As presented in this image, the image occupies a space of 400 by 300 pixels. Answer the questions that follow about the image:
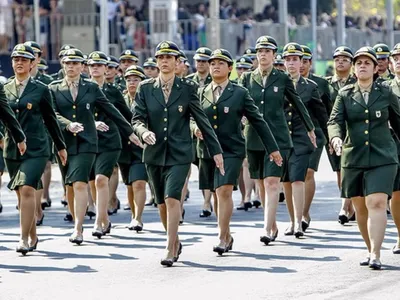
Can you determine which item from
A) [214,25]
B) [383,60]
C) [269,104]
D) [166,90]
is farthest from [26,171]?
[214,25]

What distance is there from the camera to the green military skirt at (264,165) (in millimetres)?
15461

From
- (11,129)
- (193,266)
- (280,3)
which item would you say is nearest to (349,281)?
(193,266)

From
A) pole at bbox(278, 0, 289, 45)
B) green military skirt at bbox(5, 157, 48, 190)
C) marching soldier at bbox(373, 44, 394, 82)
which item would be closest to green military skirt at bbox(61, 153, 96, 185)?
green military skirt at bbox(5, 157, 48, 190)

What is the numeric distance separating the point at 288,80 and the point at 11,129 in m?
3.31

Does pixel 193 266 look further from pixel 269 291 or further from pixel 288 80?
pixel 288 80

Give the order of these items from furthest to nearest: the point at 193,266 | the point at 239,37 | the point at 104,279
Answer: the point at 239,37 → the point at 193,266 → the point at 104,279

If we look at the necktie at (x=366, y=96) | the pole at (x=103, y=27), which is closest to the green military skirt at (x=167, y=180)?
the necktie at (x=366, y=96)

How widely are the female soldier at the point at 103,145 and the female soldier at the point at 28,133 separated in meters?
1.55

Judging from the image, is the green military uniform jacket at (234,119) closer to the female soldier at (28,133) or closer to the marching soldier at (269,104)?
the marching soldier at (269,104)

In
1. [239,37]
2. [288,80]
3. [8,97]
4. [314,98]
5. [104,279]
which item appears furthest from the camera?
[239,37]

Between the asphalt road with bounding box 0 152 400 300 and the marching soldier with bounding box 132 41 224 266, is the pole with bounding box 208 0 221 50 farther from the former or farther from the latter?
the marching soldier with bounding box 132 41 224 266

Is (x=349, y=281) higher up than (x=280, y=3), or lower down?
lower down

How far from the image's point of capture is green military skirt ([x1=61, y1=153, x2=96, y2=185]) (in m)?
15.8

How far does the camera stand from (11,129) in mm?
14109
